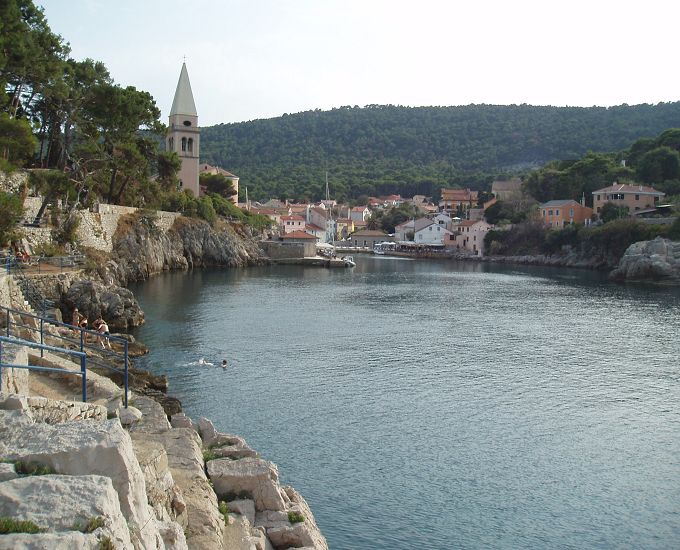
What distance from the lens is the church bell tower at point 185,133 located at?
85.1 meters

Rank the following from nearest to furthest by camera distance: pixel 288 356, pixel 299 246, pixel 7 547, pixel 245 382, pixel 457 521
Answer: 1. pixel 7 547
2. pixel 457 521
3. pixel 245 382
4. pixel 288 356
5. pixel 299 246

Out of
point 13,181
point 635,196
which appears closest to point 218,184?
point 635,196

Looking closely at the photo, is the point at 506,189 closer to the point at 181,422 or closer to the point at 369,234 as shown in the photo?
the point at 369,234

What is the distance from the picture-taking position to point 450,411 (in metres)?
20.8

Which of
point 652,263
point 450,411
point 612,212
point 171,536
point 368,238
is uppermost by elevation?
point 612,212

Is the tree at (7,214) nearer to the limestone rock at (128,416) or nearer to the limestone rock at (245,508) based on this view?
the limestone rock at (128,416)

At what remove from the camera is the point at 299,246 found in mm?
88000

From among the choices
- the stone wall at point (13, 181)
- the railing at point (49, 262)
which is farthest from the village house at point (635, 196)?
the stone wall at point (13, 181)

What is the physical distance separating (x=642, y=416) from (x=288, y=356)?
543 inches

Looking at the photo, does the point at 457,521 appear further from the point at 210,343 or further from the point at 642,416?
the point at 210,343

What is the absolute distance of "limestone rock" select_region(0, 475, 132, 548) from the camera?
6.18 meters

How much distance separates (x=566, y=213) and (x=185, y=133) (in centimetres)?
5398

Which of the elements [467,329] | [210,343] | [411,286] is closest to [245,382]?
[210,343]

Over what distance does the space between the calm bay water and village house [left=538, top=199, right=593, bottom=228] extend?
5318 centimetres
